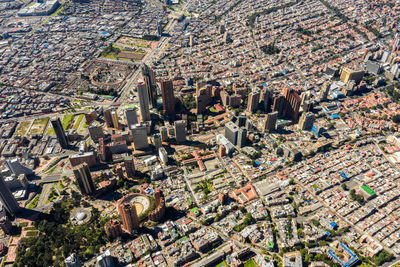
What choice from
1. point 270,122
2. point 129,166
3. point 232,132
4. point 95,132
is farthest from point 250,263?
point 95,132

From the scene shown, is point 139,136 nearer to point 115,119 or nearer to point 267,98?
point 115,119

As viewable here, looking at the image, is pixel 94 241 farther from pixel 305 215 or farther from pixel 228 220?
pixel 305 215

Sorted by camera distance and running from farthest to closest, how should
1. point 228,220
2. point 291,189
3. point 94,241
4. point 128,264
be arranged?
point 291,189, point 228,220, point 94,241, point 128,264

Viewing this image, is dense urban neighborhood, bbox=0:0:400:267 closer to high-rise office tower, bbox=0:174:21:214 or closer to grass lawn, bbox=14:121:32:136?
high-rise office tower, bbox=0:174:21:214

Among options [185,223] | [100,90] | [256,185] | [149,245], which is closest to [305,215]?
[256,185]

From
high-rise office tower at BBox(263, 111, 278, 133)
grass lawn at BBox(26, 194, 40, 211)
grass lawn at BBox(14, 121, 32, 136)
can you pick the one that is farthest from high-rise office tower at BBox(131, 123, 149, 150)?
grass lawn at BBox(14, 121, 32, 136)

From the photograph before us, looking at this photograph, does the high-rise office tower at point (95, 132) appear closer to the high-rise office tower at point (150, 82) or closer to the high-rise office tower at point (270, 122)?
the high-rise office tower at point (150, 82)
